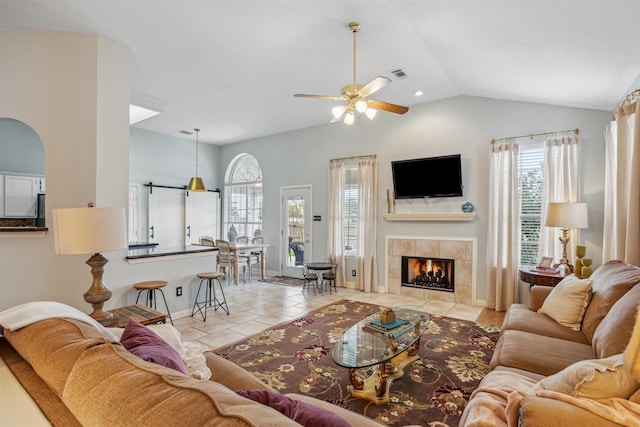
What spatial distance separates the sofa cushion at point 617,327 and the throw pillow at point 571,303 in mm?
424

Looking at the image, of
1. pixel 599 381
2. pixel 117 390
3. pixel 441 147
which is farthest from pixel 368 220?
pixel 117 390

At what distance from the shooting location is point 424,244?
212 inches

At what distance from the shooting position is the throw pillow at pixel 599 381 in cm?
112

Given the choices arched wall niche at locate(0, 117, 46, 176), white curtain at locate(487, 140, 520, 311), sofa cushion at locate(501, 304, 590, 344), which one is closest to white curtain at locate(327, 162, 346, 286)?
white curtain at locate(487, 140, 520, 311)

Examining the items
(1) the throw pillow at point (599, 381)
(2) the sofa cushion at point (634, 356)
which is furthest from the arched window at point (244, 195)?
(2) the sofa cushion at point (634, 356)

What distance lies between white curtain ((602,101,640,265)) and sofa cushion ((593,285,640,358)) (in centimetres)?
105

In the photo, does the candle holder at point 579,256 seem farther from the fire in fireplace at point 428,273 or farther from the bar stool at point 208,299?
the bar stool at point 208,299

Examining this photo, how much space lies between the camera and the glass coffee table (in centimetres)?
227

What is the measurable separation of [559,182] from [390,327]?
3.29 metres

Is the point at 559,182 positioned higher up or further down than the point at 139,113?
further down

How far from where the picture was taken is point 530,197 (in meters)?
4.59

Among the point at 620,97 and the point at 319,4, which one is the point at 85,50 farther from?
the point at 620,97

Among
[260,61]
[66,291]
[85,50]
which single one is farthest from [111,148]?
[260,61]

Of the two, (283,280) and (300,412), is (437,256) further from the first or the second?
(300,412)
